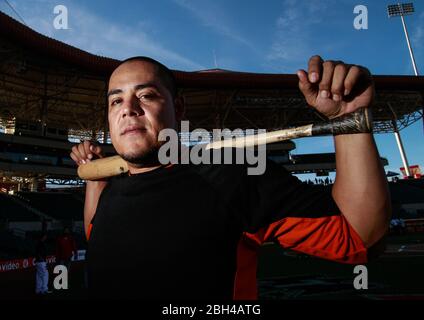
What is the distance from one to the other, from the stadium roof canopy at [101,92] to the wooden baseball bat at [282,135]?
813 inches

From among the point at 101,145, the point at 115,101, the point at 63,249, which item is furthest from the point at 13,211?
the point at 115,101

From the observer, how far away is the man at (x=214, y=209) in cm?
124

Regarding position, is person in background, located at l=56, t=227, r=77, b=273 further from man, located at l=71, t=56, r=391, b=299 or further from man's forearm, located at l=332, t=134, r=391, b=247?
man's forearm, located at l=332, t=134, r=391, b=247

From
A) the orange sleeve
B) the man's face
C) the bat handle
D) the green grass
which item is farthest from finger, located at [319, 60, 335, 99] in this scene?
the green grass

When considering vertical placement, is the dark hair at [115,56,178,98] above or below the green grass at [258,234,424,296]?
above

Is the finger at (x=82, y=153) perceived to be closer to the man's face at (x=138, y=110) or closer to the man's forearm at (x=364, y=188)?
the man's face at (x=138, y=110)

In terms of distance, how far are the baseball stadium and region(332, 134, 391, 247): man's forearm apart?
243 inches

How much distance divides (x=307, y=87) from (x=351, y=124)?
23 cm

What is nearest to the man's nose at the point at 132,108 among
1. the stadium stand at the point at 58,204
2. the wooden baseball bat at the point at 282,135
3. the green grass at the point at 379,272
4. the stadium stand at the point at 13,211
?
the wooden baseball bat at the point at 282,135

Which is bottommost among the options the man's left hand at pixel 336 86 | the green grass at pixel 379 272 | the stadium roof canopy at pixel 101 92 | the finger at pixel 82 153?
the green grass at pixel 379 272

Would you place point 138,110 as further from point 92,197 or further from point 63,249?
point 63,249

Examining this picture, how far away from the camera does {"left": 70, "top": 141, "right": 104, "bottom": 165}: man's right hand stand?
2.34 metres

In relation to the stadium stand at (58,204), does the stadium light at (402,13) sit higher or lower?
higher

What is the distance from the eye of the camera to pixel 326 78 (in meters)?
1.26
